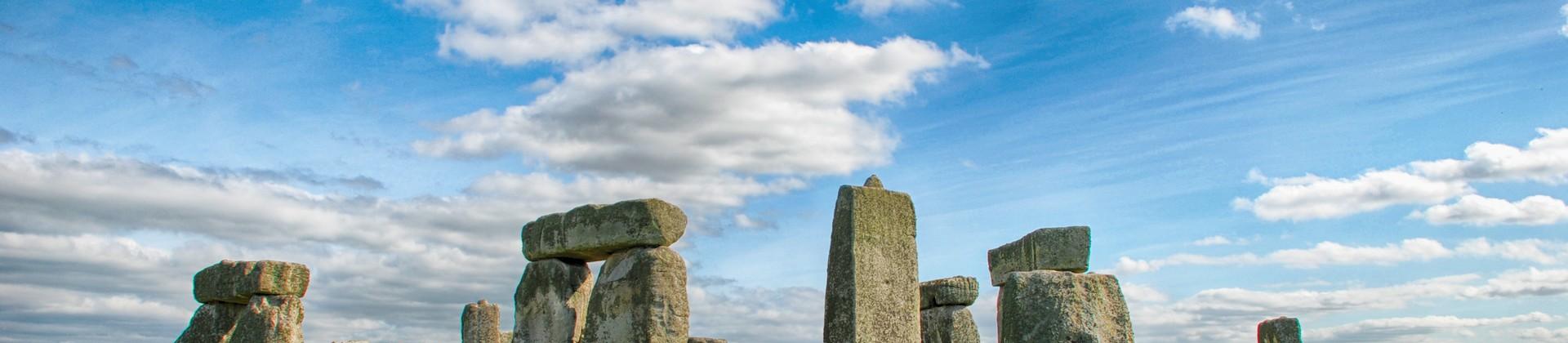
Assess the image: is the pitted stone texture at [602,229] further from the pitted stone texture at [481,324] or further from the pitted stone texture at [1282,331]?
the pitted stone texture at [1282,331]

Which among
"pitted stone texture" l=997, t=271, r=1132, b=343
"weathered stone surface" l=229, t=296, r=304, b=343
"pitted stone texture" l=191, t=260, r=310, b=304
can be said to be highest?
"pitted stone texture" l=191, t=260, r=310, b=304

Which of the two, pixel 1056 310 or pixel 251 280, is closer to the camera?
pixel 1056 310

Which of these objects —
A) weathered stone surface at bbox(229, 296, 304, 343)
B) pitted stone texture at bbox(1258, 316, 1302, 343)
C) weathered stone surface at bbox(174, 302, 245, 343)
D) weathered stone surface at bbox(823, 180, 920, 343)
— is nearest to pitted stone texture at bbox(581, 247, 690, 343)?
weathered stone surface at bbox(823, 180, 920, 343)

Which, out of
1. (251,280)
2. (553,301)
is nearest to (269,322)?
(251,280)

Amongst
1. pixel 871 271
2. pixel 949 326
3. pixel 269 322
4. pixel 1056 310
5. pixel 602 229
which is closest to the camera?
pixel 1056 310

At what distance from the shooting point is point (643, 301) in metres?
11.5

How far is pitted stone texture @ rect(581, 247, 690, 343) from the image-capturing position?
11.4 m

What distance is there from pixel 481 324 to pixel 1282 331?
10.8 m

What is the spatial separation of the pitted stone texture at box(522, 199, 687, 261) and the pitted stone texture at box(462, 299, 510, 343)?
4.51 metres

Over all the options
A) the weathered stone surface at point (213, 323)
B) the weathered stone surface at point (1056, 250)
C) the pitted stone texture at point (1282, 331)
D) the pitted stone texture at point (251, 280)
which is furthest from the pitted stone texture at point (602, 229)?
the pitted stone texture at point (1282, 331)

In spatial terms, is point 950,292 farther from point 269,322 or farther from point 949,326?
point 269,322

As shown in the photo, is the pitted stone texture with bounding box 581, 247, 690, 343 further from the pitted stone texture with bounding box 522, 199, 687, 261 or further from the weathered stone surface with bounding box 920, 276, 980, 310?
the weathered stone surface with bounding box 920, 276, 980, 310

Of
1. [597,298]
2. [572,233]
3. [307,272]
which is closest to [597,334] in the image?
[597,298]

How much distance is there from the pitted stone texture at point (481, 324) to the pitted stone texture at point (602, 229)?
451 centimetres
